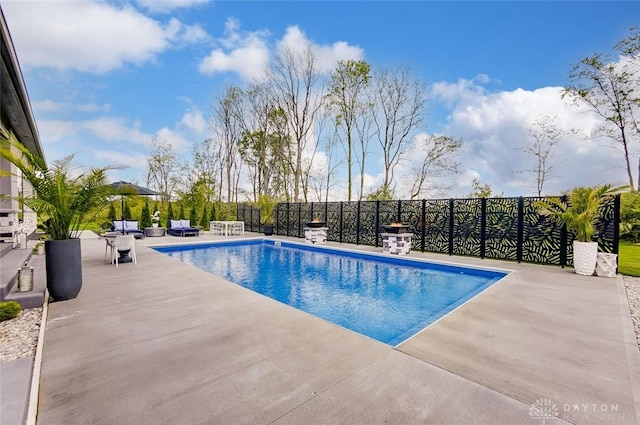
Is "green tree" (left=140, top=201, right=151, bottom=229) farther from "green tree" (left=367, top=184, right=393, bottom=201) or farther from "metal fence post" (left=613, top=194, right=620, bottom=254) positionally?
"metal fence post" (left=613, top=194, right=620, bottom=254)

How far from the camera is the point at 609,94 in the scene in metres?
11.4

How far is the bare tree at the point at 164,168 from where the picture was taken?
20.5m

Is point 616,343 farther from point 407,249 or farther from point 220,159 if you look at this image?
point 220,159

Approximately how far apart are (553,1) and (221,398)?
41.1 feet

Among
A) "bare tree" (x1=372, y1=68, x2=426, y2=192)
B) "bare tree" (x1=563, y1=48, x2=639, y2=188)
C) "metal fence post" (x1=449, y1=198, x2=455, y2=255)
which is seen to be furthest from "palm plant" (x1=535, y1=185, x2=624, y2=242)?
"bare tree" (x1=372, y1=68, x2=426, y2=192)

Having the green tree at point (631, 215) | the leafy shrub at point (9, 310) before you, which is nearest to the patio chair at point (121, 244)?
the leafy shrub at point (9, 310)

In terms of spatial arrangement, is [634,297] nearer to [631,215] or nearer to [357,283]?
[357,283]

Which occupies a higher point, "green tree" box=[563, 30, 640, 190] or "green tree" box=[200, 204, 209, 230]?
"green tree" box=[563, 30, 640, 190]

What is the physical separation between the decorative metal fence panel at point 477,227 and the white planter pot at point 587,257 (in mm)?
674

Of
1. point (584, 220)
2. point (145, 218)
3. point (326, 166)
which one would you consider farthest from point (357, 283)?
point (326, 166)

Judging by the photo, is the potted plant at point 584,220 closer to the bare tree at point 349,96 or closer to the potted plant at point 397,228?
the potted plant at point 397,228

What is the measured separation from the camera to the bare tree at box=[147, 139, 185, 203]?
67.2ft

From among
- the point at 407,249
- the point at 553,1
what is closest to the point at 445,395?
the point at 407,249

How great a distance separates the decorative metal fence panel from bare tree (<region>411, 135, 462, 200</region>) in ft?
24.2
